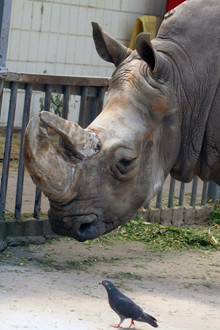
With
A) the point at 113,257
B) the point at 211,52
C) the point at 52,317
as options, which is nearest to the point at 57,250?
the point at 113,257

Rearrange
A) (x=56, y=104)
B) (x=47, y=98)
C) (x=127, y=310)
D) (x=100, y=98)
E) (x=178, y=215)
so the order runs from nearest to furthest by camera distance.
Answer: (x=127, y=310), (x=47, y=98), (x=100, y=98), (x=178, y=215), (x=56, y=104)

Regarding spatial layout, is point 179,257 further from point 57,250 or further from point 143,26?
point 143,26

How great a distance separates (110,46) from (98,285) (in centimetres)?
162

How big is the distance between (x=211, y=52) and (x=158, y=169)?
78 cm

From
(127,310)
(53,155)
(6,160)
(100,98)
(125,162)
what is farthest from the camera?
(100,98)

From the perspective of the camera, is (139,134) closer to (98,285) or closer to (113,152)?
(113,152)

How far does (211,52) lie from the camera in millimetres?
4953

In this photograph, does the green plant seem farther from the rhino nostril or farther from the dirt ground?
the rhino nostril

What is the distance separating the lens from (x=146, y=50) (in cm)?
462

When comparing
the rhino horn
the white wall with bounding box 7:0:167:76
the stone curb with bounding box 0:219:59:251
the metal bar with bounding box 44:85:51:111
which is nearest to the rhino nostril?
the rhino horn

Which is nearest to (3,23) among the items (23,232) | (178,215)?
(23,232)

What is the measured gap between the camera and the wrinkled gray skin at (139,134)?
173 inches

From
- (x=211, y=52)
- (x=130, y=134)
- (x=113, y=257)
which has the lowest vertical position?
(x=113, y=257)

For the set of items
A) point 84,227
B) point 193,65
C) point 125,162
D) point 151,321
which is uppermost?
point 193,65
